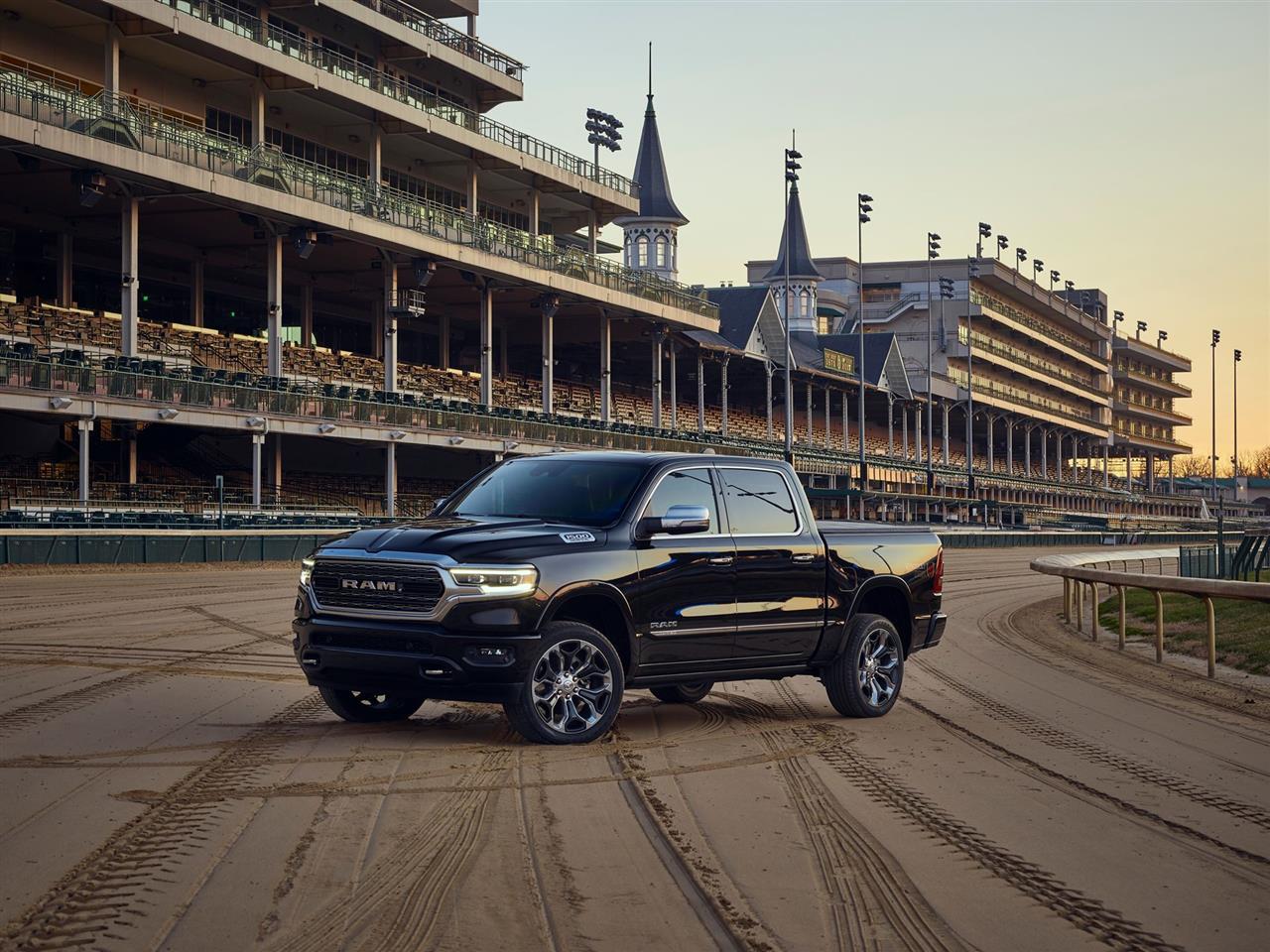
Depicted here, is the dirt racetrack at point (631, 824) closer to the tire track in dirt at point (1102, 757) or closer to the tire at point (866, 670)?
the tire track in dirt at point (1102, 757)

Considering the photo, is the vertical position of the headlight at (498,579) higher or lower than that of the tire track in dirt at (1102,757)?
higher

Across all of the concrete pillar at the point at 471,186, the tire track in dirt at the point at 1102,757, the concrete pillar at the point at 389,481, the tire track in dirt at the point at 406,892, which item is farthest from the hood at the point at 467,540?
the concrete pillar at the point at 471,186

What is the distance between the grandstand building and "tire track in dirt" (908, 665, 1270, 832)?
23940mm

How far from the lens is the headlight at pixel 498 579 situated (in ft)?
31.7

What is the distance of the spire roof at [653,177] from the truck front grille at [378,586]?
9289cm

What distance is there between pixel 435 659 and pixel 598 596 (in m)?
1.19

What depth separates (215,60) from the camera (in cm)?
4584

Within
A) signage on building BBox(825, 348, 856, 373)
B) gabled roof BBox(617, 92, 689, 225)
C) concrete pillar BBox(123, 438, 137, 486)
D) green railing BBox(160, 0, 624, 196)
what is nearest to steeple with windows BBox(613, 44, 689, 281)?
gabled roof BBox(617, 92, 689, 225)

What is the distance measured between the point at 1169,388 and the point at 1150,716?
185678 millimetres

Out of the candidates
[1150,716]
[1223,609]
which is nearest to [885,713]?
[1150,716]

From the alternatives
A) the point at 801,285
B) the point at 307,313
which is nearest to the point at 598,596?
the point at 307,313

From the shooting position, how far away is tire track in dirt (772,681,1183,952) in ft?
19.1

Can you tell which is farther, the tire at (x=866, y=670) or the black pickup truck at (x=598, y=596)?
the tire at (x=866, y=670)

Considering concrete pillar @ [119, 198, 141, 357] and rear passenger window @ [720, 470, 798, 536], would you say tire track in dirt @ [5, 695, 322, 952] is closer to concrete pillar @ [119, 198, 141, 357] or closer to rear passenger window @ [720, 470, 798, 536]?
rear passenger window @ [720, 470, 798, 536]
